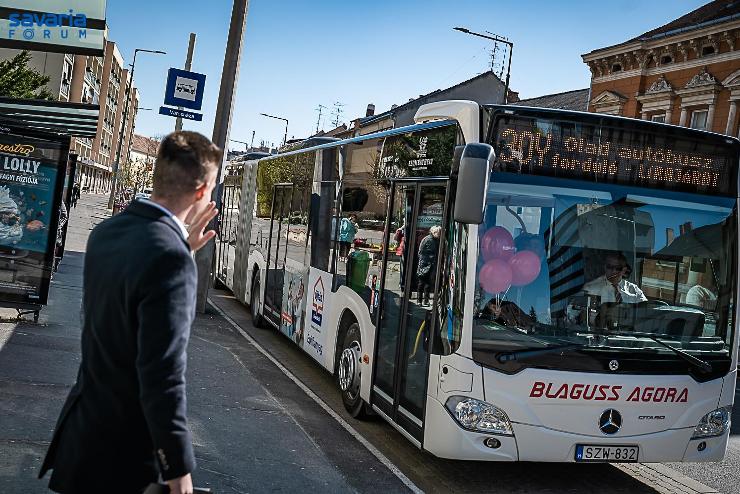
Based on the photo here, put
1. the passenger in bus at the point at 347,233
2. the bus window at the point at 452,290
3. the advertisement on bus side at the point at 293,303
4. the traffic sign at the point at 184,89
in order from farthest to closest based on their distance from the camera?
the traffic sign at the point at 184,89 < the advertisement on bus side at the point at 293,303 < the passenger in bus at the point at 347,233 < the bus window at the point at 452,290

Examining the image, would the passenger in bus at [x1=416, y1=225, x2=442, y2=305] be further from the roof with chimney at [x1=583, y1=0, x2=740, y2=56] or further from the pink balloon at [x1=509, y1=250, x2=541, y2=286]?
the roof with chimney at [x1=583, y1=0, x2=740, y2=56]

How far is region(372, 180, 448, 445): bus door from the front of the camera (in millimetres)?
6594

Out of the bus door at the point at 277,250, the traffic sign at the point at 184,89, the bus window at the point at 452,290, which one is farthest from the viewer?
the traffic sign at the point at 184,89

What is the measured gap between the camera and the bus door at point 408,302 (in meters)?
6.59

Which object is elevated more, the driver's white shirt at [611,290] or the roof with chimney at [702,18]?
the roof with chimney at [702,18]

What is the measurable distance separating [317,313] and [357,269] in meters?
1.63

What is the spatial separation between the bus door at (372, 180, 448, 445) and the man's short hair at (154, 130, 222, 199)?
147 inches

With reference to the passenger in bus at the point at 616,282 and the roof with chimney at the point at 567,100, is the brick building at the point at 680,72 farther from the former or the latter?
the passenger in bus at the point at 616,282

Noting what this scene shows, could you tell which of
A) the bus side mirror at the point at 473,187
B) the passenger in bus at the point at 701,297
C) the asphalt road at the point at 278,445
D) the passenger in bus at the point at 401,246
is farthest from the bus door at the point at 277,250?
the passenger in bus at the point at 701,297

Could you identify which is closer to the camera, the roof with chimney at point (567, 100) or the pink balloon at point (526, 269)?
the pink balloon at point (526, 269)

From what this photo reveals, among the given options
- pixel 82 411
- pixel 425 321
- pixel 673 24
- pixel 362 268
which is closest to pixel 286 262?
pixel 362 268

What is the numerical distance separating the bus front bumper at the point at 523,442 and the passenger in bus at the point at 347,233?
2890mm

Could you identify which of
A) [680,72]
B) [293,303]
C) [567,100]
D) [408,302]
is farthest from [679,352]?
[567,100]

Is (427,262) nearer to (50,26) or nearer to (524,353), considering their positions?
(524,353)
